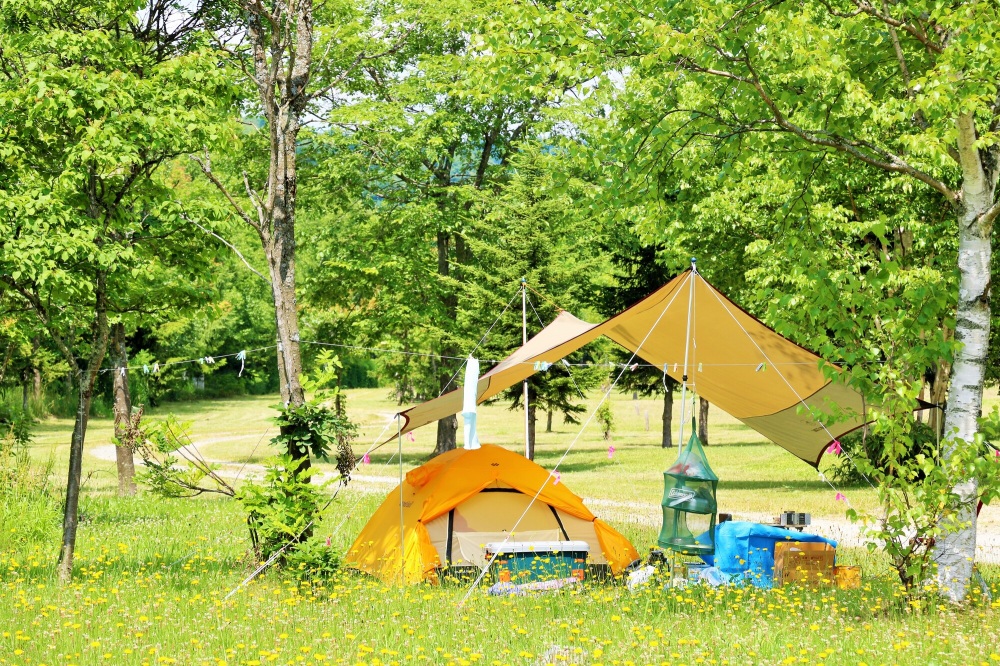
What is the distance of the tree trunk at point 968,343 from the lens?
7.26 metres

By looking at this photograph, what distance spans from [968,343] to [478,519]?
4.84m

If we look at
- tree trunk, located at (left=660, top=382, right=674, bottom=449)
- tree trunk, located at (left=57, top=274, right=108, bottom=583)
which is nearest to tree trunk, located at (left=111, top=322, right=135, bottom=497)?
tree trunk, located at (left=57, top=274, right=108, bottom=583)

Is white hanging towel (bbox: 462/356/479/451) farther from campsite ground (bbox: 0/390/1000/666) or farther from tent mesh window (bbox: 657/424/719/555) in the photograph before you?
tent mesh window (bbox: 657/424/719/555)

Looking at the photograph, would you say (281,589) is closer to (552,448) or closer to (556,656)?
(556,656)

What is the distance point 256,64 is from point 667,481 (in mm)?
5247

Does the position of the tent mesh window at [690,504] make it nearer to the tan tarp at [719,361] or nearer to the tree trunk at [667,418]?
the tan tarp at [719,361]

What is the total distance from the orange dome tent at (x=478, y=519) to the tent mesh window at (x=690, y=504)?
1.71m

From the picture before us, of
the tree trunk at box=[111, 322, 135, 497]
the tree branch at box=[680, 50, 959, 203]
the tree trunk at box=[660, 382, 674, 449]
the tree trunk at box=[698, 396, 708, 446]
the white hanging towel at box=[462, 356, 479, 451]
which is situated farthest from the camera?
the tree trunk at box=[698, 396, 708, 446]

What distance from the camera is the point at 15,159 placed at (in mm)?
8828

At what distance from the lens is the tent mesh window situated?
7.69 meters

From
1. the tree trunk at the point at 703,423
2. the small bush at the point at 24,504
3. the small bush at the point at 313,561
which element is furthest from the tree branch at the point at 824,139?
the tree trunk at the point at 703,423

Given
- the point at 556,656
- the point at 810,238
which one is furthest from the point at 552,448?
the point at 556,656

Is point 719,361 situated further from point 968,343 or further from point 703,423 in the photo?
point 703,423

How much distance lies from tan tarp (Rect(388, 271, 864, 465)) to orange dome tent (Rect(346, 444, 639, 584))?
71cm
